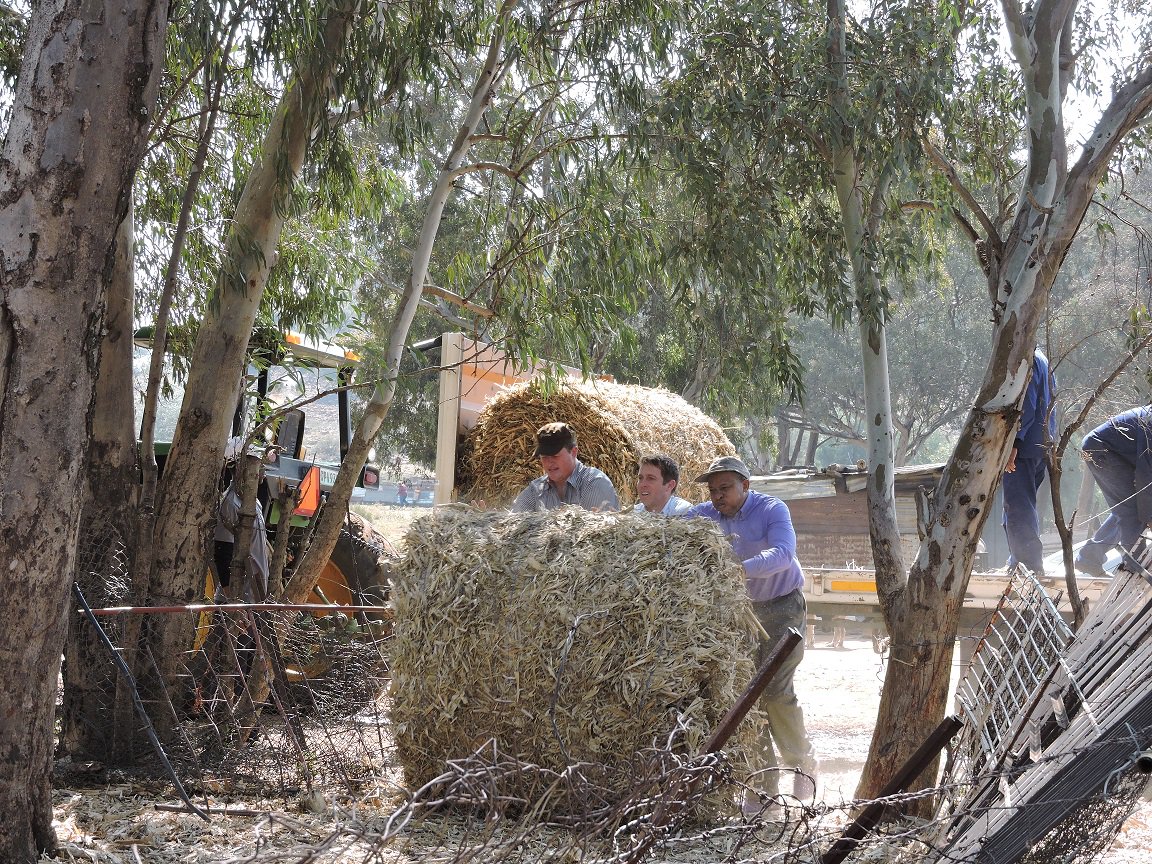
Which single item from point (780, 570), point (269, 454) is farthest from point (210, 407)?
point (780, 570)

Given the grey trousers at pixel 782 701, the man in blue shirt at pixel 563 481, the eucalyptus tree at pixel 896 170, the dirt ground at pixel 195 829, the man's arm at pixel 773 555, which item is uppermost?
the eucalyptus tree at pixel 896 170

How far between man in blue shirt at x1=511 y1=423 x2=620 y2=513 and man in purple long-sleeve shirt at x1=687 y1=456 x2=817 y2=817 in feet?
2.40

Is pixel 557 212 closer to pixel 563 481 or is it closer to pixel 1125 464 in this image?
pixel 563 481

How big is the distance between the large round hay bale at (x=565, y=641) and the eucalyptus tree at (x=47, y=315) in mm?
1688

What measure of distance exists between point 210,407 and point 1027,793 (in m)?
4.47

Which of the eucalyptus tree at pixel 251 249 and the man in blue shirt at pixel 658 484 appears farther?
the man in blue shirt at pixel 658 484

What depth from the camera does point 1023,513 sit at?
7.23 metres

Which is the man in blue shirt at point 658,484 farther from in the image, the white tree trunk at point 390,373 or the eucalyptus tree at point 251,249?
the eucalyptus tree at point 251,249

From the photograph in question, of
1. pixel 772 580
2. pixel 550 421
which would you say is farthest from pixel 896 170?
pixel 550 421

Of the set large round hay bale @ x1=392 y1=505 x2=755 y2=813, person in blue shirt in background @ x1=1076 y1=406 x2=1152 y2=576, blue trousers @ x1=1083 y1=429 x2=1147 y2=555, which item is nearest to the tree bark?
large round hay bale @ x1=392 y1=505 x2=755 y2=813

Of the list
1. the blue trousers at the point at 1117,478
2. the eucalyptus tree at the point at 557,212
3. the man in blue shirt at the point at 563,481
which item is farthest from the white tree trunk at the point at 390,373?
the blue trousers at the point at 1117,478

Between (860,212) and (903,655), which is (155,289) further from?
(903,655)

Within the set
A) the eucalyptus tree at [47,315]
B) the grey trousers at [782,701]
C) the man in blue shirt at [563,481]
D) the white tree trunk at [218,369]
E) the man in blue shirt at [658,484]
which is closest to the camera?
the eucalyptus tree at [47,315]

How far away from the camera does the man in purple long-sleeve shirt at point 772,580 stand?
5594 millimetres
